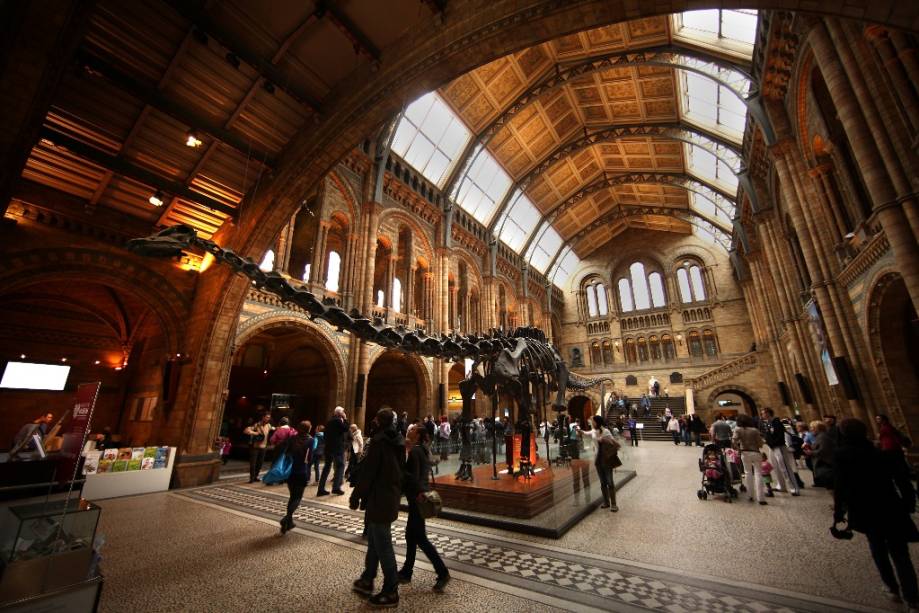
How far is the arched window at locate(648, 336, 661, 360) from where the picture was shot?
2736 centimetres

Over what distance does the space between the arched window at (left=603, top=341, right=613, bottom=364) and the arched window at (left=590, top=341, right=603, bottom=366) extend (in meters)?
0.32

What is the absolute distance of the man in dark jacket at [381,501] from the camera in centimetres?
288

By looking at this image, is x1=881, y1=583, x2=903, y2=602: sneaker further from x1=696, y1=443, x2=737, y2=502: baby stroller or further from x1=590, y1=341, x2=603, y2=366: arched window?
x1=590, y1=341, x2=603, y2=366: arched window

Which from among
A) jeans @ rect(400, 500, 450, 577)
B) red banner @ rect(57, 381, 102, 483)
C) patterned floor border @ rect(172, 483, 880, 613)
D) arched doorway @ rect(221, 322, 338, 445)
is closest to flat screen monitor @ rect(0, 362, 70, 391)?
arched doorway @ rect(221, 322, 338, 445)

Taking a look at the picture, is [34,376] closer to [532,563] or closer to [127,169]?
[127,169]

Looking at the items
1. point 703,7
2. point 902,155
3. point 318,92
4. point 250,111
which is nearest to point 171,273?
point 250,111

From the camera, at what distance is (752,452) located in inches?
222

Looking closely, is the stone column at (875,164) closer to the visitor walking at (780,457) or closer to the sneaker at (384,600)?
the visitor walking at (780,457)

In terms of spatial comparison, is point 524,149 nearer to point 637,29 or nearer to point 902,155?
point 637,29

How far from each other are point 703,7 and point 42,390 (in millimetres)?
20425

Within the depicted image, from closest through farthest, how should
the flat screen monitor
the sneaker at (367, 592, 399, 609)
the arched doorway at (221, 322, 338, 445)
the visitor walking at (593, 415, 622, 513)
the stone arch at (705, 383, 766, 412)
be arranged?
the sneaker at (367, 592, 399, 609) → the visitor walking at (593, 415, 622, 513) → the flat screen monitor → the arched doorway at (221, 322, 338, 445) → the stone arch at (705, 383, 766, 412)

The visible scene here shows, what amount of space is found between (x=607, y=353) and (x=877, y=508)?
28.1 m

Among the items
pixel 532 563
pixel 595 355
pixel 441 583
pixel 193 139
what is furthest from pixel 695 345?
pixel 193 139

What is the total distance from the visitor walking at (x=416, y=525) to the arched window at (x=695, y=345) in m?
28.4
